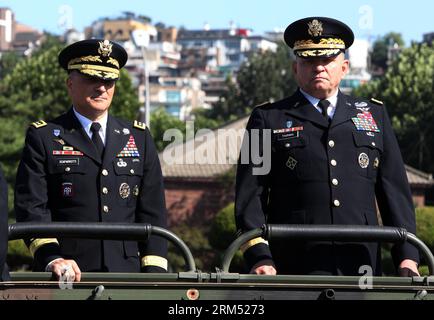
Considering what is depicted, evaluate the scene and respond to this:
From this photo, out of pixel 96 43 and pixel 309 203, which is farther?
pixel 96 43

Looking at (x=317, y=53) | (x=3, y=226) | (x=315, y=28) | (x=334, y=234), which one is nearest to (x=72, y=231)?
(x=3, y=226)

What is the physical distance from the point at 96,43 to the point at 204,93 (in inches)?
6762

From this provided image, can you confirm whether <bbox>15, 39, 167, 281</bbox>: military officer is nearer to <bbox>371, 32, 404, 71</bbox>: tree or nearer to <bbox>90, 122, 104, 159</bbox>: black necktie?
<bbox>90, 122, 104, 159</bbox>: black necktie

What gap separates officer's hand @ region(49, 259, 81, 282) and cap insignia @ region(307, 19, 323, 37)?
1807 millimetres

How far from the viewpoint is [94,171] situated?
22.3 ft

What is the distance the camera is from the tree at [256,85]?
100438 millimetres

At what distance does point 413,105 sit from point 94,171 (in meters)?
55.3

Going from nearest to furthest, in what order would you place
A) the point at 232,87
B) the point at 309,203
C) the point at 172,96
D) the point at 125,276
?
the point at 125,276
the point at 309,203
the point at 232,87
the point at 172,96

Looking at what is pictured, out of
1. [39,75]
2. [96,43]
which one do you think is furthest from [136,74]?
[96,43]

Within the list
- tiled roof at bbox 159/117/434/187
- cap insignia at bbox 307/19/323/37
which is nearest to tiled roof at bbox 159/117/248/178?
tiled roof at bbox 159/117/434/187

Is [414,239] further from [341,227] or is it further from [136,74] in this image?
[136,74]

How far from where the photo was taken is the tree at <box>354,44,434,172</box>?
195 feet

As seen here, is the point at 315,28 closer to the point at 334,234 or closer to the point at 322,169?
the point at 322,169

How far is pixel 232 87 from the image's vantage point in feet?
341
